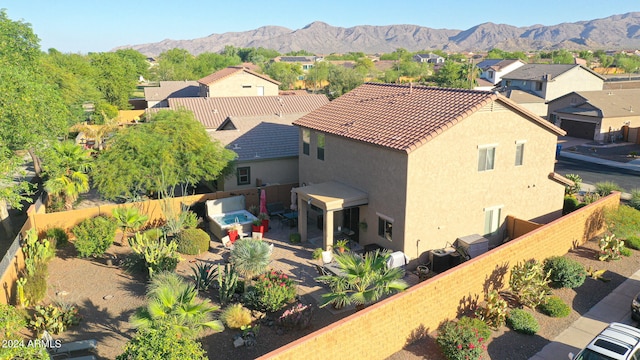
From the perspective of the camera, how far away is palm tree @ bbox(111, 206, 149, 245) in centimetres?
2134

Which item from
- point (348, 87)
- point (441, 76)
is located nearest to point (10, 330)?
point (348, 87)

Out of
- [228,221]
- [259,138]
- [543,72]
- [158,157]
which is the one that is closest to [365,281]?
[228,221]

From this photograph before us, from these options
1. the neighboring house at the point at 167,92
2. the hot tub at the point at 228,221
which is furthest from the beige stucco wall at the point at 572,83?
the hot tub at the point at 228,221

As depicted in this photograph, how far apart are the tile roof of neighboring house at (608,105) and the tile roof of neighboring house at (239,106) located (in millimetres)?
27828

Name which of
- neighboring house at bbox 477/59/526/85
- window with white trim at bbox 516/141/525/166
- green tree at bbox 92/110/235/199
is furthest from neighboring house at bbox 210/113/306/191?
neighboring house at bbox 477/59/526/85

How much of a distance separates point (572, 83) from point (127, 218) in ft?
218

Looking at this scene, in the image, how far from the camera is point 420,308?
1382 cm

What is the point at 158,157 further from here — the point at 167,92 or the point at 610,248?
the point at 167,92

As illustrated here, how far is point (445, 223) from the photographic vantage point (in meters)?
Result: 20.1

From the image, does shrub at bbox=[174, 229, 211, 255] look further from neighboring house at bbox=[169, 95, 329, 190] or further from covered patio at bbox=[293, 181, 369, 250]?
neighboring house at bbox=[169, 95, 329, 190]

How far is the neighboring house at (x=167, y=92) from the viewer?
205 feet

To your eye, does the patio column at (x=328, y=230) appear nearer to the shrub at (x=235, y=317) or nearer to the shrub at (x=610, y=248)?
the shrub at (x=235, y=317)

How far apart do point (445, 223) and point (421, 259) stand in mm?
1915

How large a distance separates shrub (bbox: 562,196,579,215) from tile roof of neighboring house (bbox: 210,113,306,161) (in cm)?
1589
